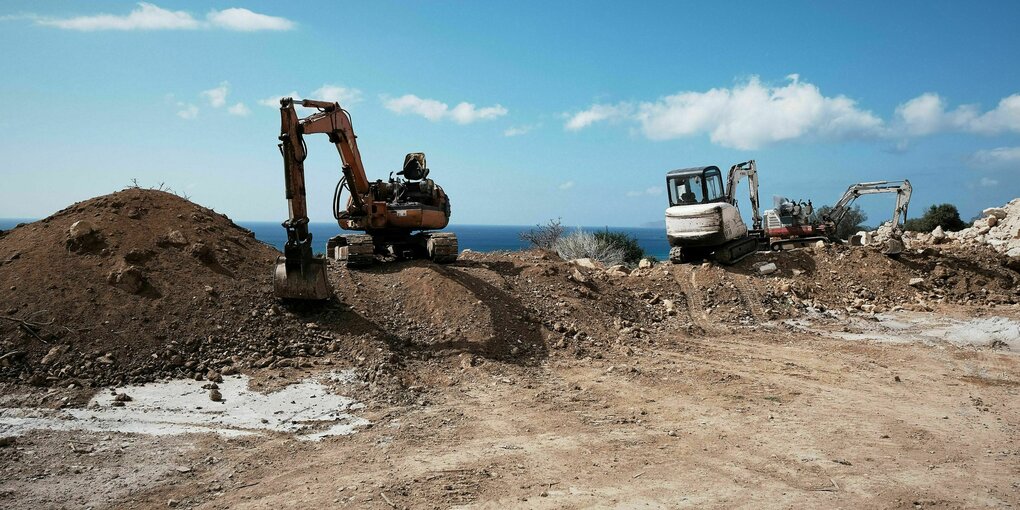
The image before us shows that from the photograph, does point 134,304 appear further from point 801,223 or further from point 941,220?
point 941,220

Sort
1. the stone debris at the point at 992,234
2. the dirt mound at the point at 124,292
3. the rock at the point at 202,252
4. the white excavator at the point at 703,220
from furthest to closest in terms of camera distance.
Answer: the stone debris at the point at 992,234
the white excavator at the point at 703,220
the rock at the point at 202,252
the dirt mound at the point at 124,292

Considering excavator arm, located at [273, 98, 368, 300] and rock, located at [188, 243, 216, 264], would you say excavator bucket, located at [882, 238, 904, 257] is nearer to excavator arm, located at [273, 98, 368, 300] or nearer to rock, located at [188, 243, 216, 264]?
excavator arm, located at [273, 98, 368, 300]

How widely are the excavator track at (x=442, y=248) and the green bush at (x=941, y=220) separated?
2387 centimetres

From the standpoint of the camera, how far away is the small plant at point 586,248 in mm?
23375

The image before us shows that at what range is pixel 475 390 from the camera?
7.91 meters

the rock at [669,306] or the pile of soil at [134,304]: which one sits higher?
the pile of soil at [134,304]

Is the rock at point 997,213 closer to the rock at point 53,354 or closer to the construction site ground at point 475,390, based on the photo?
the construction site ground at point 475,390

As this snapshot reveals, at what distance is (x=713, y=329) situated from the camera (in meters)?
11.8

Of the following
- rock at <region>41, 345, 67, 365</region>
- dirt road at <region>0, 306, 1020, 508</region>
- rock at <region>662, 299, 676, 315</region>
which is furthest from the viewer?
rock at <region>662, 299, 676, 315</region>

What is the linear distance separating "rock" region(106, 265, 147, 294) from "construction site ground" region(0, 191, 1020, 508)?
3 cm

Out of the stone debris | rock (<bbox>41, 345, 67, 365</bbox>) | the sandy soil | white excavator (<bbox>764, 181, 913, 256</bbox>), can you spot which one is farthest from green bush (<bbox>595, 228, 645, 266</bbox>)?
rock (<bbox>41, 345, 67, 365</bbox>)

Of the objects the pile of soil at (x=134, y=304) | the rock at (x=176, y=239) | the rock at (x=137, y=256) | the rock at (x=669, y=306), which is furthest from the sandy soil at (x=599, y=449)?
the rock at (x=669, y=306)

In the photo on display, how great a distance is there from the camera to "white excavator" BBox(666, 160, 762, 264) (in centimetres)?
1509

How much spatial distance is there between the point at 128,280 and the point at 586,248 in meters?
16.4
